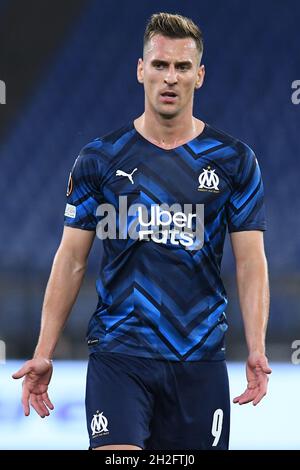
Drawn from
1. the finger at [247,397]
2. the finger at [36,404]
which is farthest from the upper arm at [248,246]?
the finger at [36,404]

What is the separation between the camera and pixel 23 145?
7.56 metres

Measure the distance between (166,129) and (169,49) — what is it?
0.27 metres

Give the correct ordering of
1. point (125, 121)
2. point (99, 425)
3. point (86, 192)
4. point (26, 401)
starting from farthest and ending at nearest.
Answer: point (125, 121)
point (86, 192)
point (26, 401)
point (99, 425)

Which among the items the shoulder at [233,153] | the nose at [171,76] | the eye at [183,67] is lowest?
the shoulder at [233,153]

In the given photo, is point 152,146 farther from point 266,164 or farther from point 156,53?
point 266,164

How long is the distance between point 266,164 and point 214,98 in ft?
Answer: 1.77

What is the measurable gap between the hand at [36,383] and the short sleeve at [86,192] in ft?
1.62

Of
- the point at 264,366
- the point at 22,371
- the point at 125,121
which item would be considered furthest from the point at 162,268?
the point at 125,121

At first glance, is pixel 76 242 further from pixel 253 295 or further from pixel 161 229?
pixel 253 295

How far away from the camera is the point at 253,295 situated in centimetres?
397

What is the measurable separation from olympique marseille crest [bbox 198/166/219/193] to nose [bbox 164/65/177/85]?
0.32 metres

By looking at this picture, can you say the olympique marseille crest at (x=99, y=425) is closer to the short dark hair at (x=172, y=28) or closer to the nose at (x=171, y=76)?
the nose at (x=171, y=76)

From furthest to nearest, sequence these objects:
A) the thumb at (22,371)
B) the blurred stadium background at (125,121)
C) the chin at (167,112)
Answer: the blurred stadium background at (125,121) → the chin at (167,112) → the thumb at (22,371)

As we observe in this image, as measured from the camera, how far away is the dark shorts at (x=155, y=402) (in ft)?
12.3
